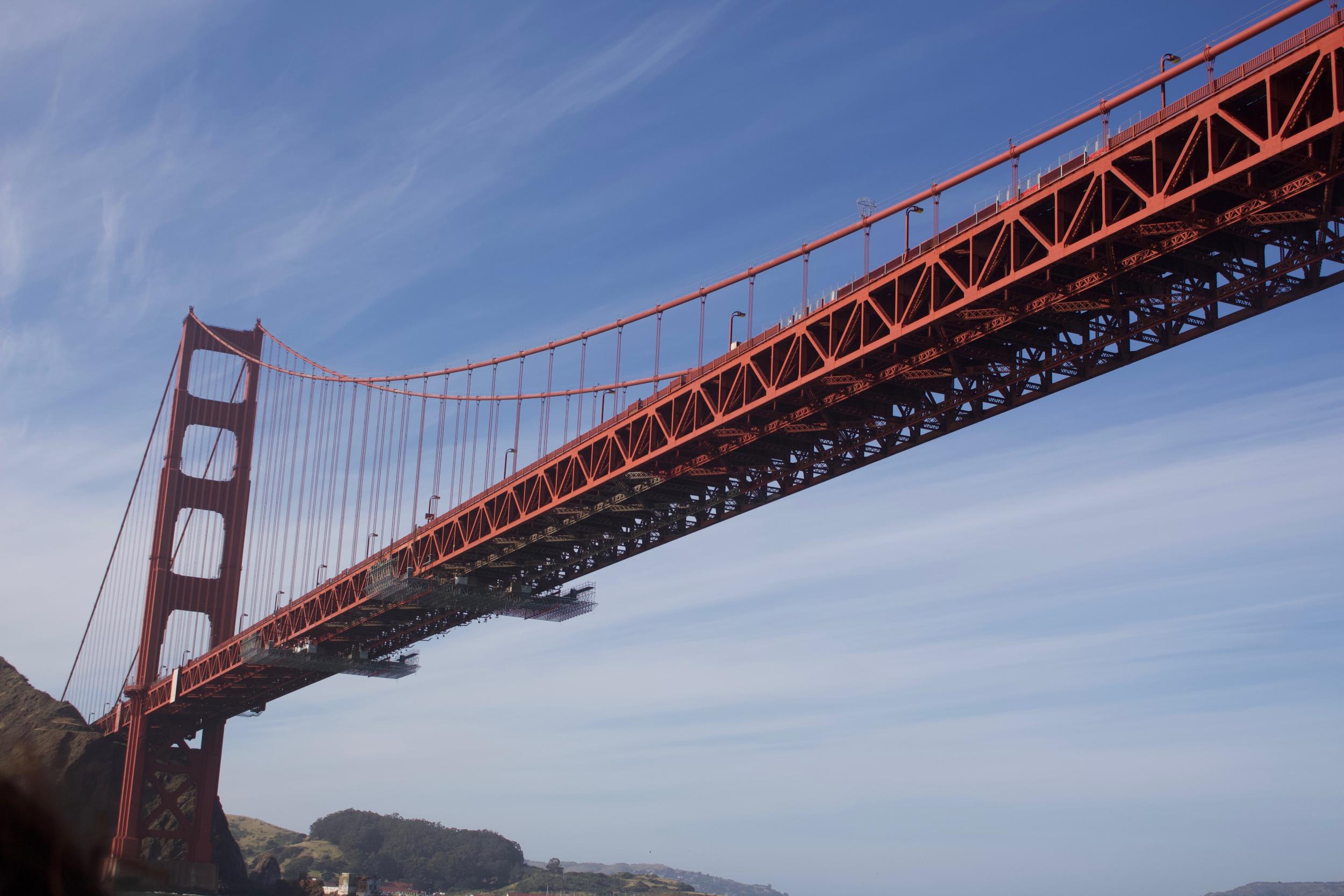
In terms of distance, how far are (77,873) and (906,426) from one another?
31001 mm

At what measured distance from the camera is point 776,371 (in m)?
36.0

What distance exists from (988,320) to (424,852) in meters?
144

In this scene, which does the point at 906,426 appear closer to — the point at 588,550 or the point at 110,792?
the point at 588,550

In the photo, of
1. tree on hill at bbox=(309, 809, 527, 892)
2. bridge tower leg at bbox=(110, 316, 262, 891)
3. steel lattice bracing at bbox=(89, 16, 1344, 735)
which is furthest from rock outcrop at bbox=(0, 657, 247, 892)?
tree on hill at bbox=(309, 809, 527, 892)

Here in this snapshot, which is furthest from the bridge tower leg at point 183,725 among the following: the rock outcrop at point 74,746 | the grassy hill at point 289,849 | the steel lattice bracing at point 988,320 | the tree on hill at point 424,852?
the tree on hill at point 424,852

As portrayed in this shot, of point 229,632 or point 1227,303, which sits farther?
point 229,632

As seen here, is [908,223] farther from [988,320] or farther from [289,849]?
[289,849]

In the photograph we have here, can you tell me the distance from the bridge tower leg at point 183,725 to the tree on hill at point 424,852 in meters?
72.7

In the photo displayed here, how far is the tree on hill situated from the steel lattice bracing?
113 m

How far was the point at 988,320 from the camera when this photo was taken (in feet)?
99.8

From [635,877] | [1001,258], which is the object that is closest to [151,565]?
[1001,258]

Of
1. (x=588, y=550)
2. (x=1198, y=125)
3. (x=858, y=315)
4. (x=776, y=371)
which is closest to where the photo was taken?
(x=1198, y=125)

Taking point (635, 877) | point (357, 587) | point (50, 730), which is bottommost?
point (635, 877)

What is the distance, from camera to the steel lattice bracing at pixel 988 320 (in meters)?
23.9
